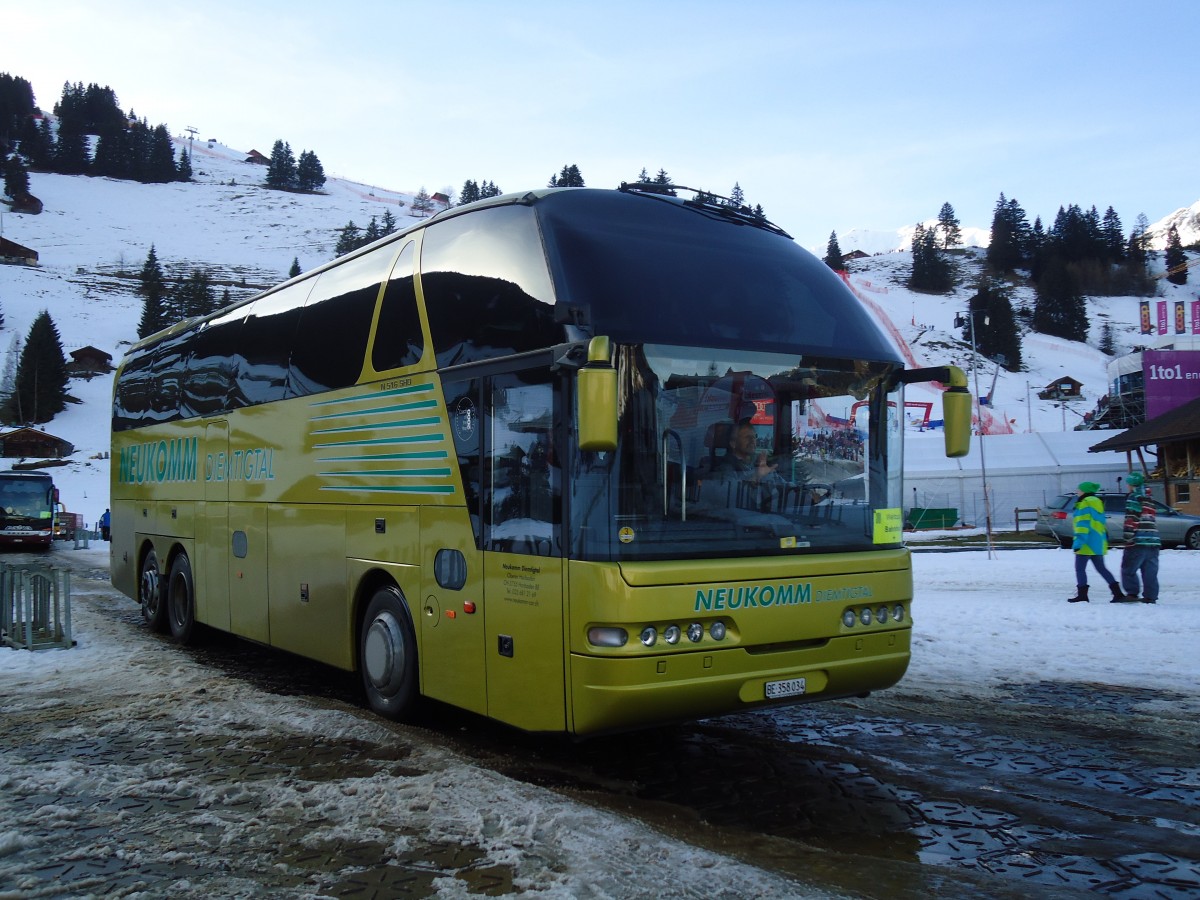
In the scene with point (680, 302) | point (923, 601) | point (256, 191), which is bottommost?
point (923, 601)

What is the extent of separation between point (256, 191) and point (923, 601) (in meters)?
190

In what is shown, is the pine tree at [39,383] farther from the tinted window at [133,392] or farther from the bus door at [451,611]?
the bus door at [451,611]

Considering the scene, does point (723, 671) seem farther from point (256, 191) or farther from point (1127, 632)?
point (256, 191)

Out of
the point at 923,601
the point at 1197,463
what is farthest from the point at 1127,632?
the point at 1197,463

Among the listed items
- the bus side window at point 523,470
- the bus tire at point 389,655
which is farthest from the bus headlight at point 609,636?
the bus tire at point 389,655

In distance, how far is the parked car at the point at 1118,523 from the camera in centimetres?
2872

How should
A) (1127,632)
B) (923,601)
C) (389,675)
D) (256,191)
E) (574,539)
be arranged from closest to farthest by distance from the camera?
1. (574,539)
2. (389,675)
3. (1127,632)
4. (923,601)
5. (256,191)

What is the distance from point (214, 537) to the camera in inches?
430

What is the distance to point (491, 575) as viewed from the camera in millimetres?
6254

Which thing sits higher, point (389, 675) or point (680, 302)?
point (680, 302)

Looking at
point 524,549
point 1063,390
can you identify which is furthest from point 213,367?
point 1063,390

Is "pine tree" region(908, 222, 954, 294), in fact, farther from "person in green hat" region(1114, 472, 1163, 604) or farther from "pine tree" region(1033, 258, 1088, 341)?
"person in green hat" region(1114, 472, 1163, 604)

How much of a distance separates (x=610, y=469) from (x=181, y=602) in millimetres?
8259

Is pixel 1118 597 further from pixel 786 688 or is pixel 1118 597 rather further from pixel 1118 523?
pixel 1118 523
